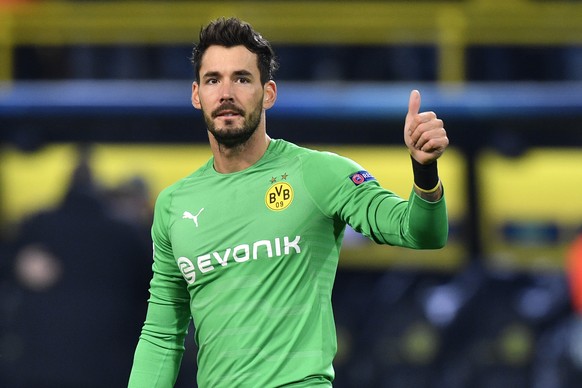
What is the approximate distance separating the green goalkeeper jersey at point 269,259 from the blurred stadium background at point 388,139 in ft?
17.9

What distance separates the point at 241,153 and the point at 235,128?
0.14 m

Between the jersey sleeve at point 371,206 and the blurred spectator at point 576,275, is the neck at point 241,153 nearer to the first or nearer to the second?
the jersey sleeve at point 371,206

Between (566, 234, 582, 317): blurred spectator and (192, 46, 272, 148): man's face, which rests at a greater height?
(192, 46, 272, 148): man's face

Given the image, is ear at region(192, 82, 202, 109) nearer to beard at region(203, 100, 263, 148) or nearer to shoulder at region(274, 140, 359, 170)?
beard at region(203, 100, 263, 148)

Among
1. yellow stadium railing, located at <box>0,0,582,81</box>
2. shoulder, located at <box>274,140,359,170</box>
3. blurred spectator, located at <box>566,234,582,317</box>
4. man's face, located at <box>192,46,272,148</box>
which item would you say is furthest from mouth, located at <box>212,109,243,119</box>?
yellow stadium railing, located at <box>0,0,582,81</box>

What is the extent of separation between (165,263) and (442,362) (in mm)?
6049

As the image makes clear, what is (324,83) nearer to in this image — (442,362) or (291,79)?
(291,79)

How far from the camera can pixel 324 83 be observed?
10734 mm

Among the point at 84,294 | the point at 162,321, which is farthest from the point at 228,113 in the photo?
the point at 84,294

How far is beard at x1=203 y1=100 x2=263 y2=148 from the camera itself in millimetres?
4312

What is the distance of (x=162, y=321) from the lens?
453 centimetres

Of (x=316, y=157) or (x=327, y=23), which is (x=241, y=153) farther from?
(x=327, y=23)

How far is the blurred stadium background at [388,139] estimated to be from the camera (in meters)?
10.3

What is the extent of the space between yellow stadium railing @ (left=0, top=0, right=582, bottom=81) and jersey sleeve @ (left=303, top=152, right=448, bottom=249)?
6638 millimetres
